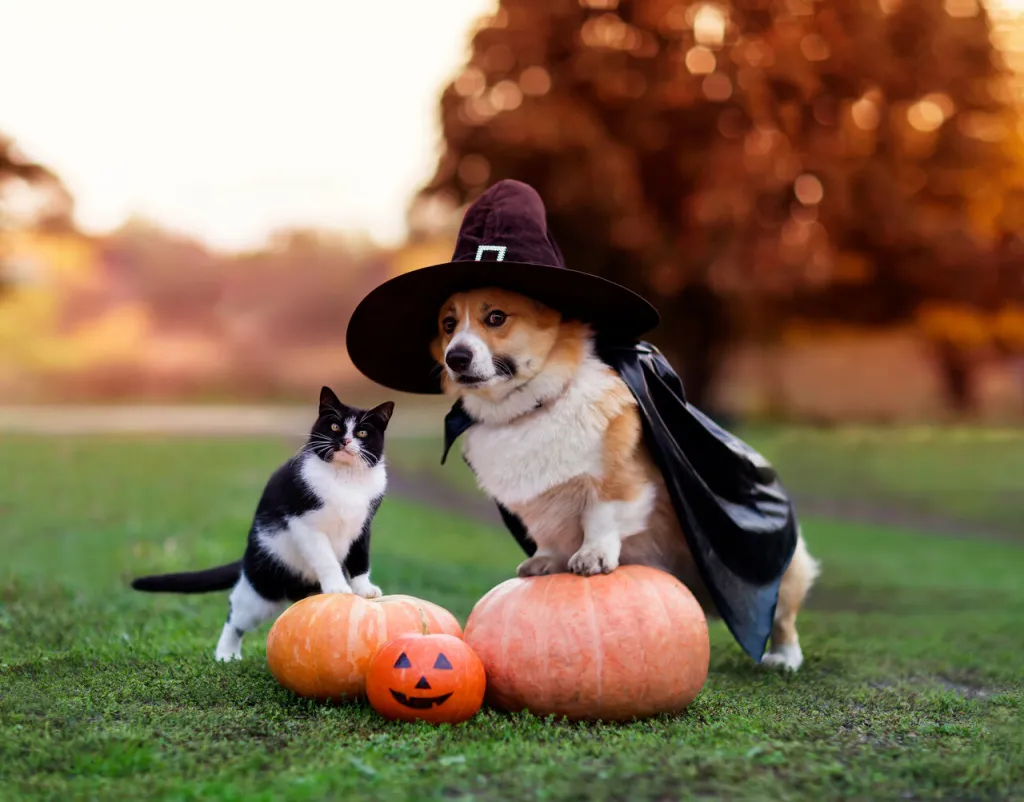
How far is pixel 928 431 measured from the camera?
18.7 meters

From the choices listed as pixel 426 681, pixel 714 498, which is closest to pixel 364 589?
pixel 426 681

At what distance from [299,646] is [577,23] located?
14.5m

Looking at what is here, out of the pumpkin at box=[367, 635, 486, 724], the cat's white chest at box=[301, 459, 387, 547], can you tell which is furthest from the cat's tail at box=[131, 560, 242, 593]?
the pumpkin at box=[367, 635, 486, 724]

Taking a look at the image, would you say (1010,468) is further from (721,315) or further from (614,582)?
(614,582)

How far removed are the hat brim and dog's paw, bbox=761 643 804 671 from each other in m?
1.87

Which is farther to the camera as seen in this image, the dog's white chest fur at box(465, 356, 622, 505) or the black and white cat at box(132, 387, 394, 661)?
the black and white cat at box(132, 387, 394, 661)

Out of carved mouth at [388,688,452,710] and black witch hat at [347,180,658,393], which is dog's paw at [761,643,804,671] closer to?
black witch hat at [347,180,658,393]

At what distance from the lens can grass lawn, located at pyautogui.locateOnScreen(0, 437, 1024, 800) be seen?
3.19 meters

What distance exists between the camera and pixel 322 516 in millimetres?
4250

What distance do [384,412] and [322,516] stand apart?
1.64 feet

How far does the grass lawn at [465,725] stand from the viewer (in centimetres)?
319

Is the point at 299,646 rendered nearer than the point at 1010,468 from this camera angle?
Yes

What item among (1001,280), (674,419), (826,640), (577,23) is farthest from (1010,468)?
(674,419)

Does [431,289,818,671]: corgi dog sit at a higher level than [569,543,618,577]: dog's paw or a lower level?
higher
